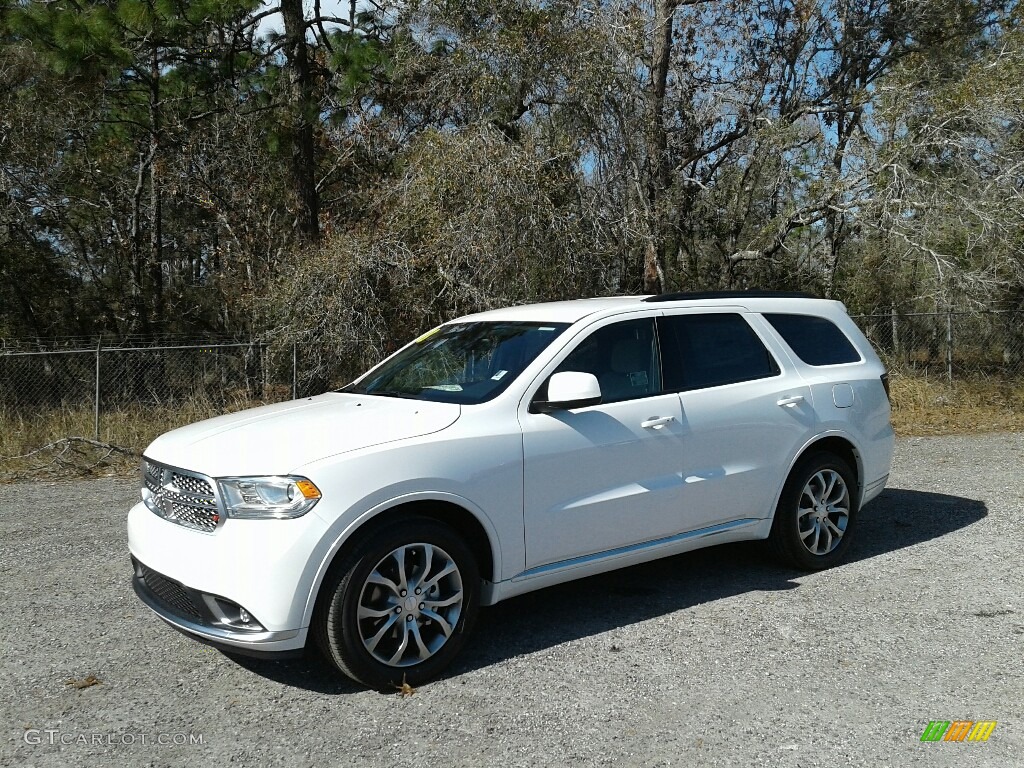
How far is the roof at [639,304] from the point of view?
5.28 m

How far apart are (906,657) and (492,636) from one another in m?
2.07

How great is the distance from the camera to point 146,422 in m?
11.6

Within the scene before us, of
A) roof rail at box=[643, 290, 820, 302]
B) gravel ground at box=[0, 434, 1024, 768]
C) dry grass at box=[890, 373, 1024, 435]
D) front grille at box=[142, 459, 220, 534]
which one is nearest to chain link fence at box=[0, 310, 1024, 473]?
dry grass at box=[890, 373, 1024, 435]

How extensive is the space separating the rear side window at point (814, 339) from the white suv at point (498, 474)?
2 cm

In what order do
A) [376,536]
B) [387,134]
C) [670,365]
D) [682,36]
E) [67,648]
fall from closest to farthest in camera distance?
[376,536]
[67,648]
[670,365]
[387,134]
[682,36]

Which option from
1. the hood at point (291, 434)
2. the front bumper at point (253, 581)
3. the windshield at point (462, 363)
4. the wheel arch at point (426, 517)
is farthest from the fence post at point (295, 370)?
the front bumper at point (253, 581)

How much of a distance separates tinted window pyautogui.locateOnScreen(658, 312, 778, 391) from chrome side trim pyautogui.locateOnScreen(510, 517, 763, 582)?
2.74 ft

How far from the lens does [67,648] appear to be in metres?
4.78

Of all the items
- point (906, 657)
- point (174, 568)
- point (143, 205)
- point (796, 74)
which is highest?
point (796, 74)

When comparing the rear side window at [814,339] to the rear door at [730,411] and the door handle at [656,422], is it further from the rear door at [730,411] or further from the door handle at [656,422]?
the door handle at [656,422]

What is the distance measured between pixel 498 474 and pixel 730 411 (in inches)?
66.6

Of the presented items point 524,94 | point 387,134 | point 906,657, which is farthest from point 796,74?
point 906,657

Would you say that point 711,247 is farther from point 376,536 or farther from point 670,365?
point 376,536

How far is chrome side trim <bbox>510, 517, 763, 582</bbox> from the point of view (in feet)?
15.3
